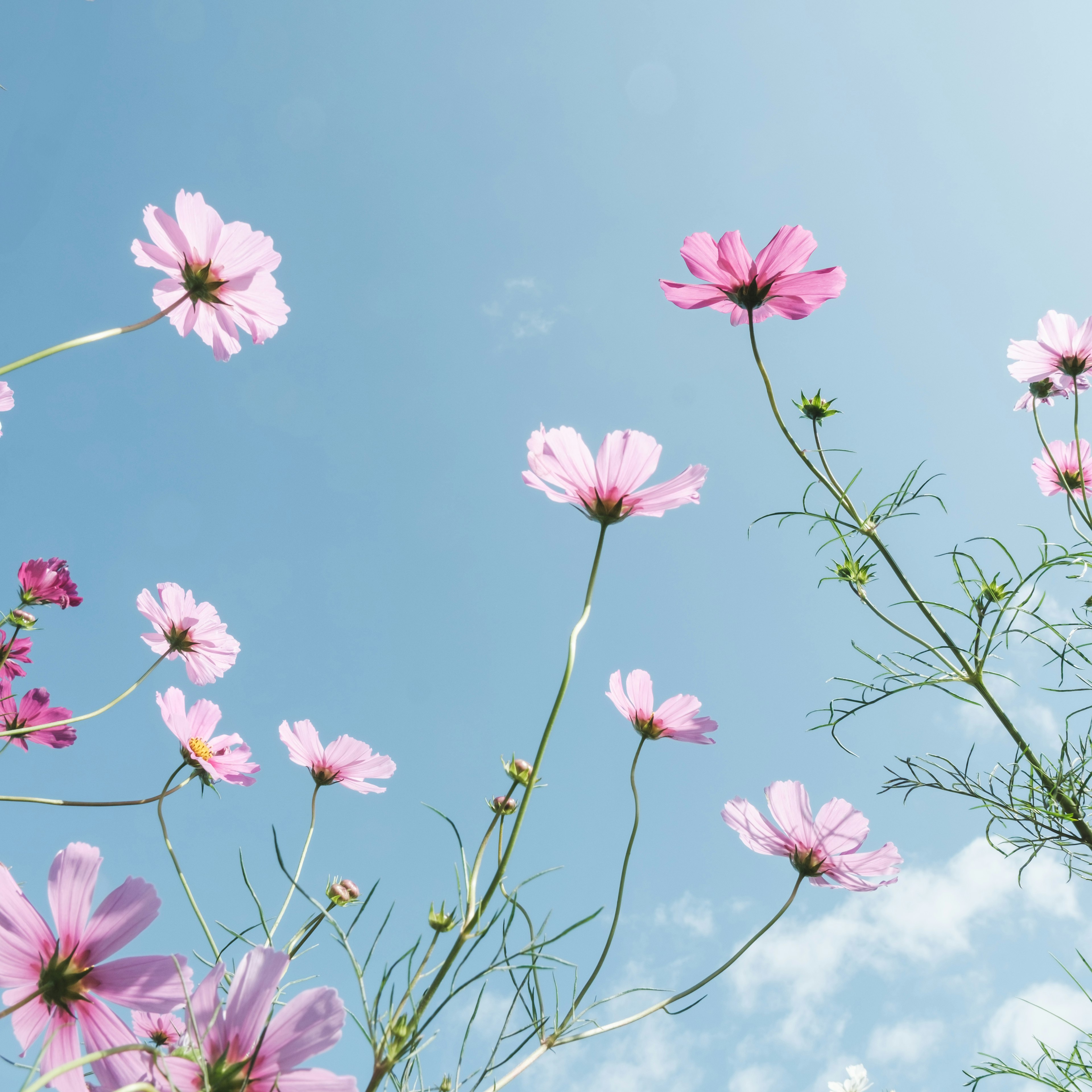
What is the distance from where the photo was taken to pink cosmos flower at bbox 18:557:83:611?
1.43m

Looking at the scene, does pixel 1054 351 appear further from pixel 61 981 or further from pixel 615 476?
pixel 61 981

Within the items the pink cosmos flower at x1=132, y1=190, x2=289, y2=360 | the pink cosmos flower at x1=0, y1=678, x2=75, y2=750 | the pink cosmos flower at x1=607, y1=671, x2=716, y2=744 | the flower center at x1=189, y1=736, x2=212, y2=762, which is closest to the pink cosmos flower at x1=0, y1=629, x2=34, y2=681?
the pink cosmos flower at x1=0, y1=678, x2=75, y2=750

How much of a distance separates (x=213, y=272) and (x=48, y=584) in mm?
1043

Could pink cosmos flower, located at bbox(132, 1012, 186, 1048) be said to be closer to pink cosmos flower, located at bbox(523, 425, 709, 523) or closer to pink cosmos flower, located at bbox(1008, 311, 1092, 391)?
pink cosmos flower, located at bbox(523, 425, 709, 523)

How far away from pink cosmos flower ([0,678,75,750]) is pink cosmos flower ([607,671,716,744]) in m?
0.86

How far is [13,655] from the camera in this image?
116cm

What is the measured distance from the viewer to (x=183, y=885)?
583 millimetres

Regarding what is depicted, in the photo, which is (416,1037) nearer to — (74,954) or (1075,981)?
(74,954)

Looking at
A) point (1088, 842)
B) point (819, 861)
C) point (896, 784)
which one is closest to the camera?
point (819, 861)

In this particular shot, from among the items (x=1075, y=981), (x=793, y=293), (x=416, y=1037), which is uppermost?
(x=793, y=293)

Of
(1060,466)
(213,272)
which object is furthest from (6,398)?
(1060,466)

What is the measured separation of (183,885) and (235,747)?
64 cm

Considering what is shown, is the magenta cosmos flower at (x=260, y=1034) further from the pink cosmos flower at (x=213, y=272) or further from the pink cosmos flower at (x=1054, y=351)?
the pink cosmos flower at (x=1054, y=351)

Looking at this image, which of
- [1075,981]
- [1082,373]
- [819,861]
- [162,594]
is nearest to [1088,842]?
[1075,981]
